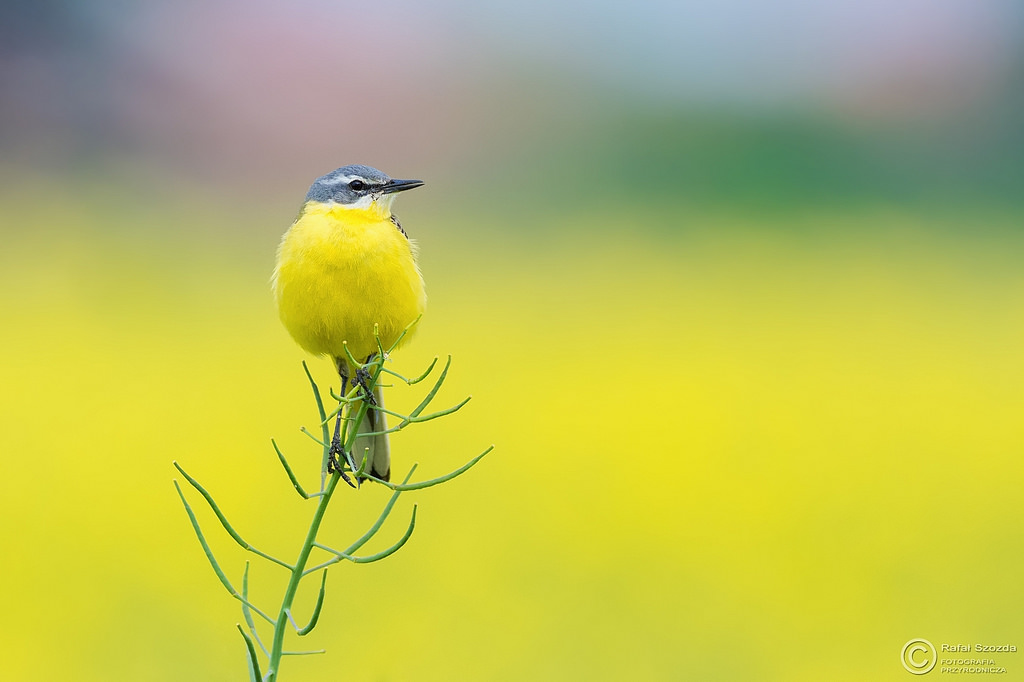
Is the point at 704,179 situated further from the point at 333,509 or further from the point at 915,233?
the point at 333,509

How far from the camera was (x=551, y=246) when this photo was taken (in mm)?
8062

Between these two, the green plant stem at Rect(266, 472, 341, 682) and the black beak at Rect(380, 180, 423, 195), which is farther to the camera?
the black beak at Rect(380, 180, 423, 195)

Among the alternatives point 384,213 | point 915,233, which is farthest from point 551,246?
point 384,213

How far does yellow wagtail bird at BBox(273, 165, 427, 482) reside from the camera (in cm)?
227

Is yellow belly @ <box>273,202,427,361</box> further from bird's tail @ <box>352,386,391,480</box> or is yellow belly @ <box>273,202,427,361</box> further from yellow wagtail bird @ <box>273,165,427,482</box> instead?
bird's tail @ <box>352,386,391,480</box>

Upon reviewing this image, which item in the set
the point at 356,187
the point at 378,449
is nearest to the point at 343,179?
the point at 356,187

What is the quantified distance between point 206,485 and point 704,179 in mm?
5533

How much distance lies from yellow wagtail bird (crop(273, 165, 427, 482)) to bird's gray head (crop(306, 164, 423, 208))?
0.07m

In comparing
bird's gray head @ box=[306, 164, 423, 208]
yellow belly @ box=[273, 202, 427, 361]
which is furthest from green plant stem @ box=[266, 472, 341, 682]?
bird's gray head @ box=[306, 164, 423, 208]

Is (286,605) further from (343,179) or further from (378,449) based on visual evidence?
(343,179)

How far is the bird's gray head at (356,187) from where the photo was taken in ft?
8.68

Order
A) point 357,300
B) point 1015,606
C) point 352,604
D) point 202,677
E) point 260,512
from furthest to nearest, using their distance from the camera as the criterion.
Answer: point 260,512, point 1015,606, point 352,604, point 202,677, point 357,300

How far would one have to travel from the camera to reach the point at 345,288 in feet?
7.50

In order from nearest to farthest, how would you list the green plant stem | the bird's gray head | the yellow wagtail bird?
the green plant stem < the yellow wagtail bird < the bird's gray head
